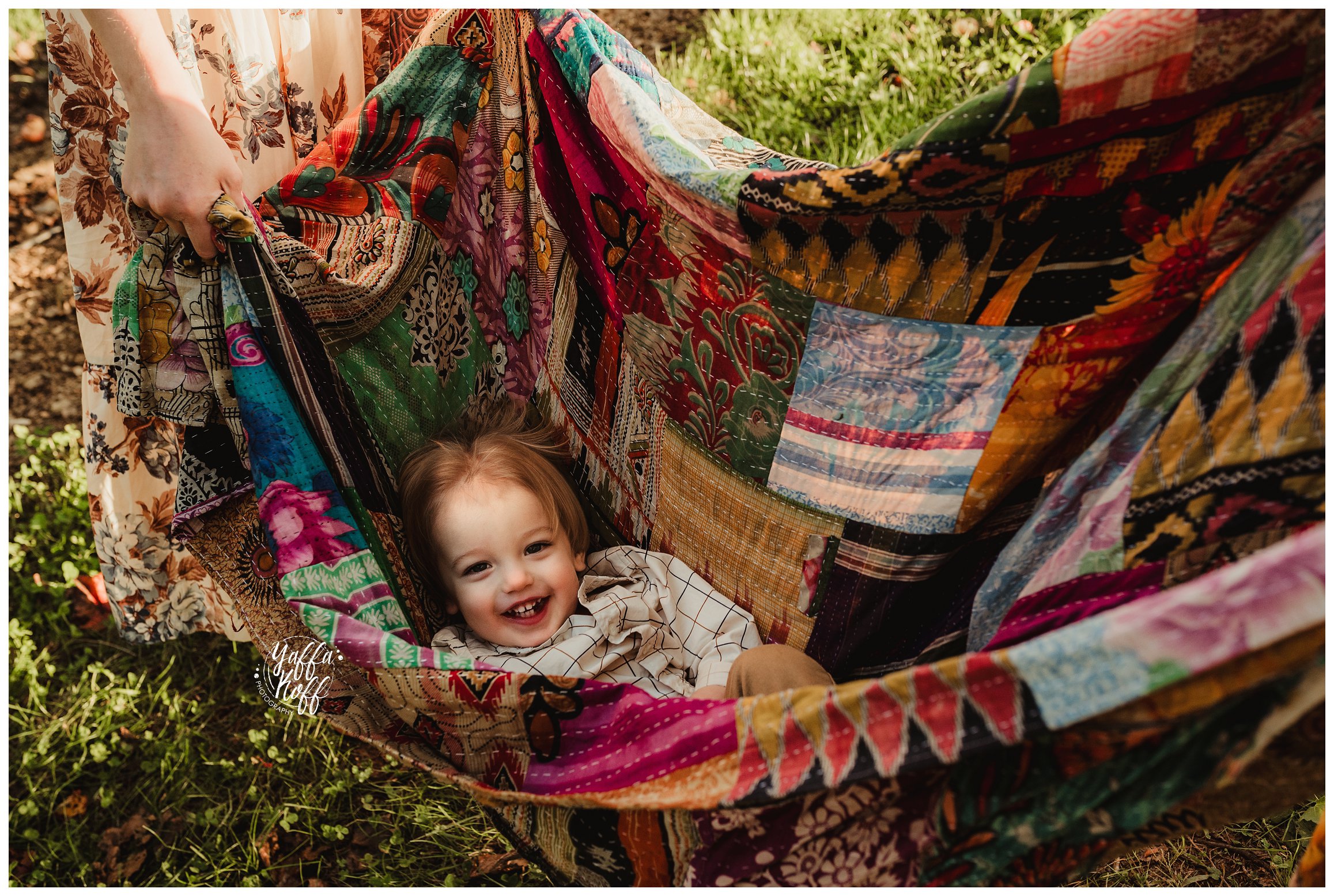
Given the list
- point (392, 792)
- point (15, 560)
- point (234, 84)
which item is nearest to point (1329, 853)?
point (392, 792)

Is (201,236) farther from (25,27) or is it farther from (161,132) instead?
(25,27)

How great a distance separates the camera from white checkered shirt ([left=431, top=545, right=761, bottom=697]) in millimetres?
1316

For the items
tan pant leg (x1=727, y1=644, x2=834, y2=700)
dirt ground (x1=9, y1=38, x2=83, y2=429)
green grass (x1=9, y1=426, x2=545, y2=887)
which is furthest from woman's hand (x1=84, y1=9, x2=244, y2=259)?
dirt ground (x1=9, y1=38, x2=83, y2=429)

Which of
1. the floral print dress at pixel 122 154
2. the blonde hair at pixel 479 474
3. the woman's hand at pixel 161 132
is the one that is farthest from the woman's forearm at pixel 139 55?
the blonde hair at pixel 479 474

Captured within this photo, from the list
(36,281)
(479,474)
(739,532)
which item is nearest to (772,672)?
(739,532)

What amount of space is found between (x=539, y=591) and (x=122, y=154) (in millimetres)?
827

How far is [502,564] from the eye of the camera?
1336 millimetres

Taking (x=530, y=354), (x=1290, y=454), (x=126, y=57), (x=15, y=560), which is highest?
(x=126, y=57)

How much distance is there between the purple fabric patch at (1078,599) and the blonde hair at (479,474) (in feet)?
2.47

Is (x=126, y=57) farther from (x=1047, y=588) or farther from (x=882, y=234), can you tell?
(x=1047, y=588)

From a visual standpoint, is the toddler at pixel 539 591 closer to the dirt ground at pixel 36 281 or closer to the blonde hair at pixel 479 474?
the blonde hair at pixel 479 474

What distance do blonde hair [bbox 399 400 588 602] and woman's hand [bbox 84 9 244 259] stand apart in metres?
0.48

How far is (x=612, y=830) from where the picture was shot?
3.05 ft

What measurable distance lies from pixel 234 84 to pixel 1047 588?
4.52 ft
